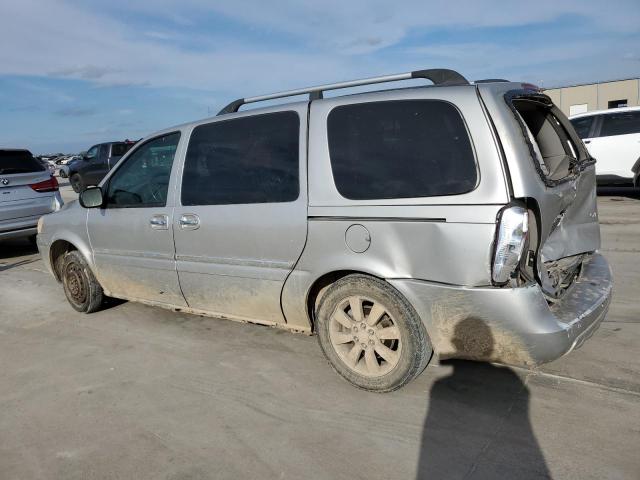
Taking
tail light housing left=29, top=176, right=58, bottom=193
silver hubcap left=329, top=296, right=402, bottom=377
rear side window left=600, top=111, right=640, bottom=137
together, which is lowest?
silver hubcap left=329, top=296, right=402, bottom=377

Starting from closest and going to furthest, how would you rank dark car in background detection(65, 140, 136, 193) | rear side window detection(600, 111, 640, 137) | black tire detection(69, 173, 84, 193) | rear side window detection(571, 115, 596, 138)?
1. rear side window detection(600, 111, 640, 137)
2. rear side window detection(571, 115, 596, 138)
3. dark car in background detection(65, 140, 136, 193)
4. black tire detection(69, 173, 84, 193)

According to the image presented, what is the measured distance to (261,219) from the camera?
355 cm

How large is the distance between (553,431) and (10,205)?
26.6 ft

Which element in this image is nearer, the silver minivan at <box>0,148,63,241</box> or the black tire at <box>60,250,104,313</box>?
the black tire at <box>60,250,104,313</box>

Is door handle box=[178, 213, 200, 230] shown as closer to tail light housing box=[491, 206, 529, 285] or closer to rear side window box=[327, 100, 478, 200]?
rear side window box=[327, 100, 478, 200]

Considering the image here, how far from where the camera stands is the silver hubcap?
3.14 metres

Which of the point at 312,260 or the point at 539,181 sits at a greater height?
the point at 539,181

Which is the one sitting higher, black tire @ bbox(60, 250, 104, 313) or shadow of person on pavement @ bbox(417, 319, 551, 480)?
black tire @ bbox(60, 250, 104, 313)

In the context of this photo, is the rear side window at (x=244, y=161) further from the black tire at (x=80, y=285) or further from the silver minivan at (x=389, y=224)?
the black tire at (x=80, y=285)

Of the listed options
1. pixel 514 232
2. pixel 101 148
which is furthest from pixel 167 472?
pixel 101 148

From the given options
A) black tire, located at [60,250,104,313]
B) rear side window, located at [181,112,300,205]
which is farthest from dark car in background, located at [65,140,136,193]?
rear side window, located at [181,112,300,205]

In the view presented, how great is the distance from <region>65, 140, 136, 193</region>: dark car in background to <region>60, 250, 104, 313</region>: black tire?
14513 mm

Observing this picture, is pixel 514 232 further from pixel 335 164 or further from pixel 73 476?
pixel 73 476

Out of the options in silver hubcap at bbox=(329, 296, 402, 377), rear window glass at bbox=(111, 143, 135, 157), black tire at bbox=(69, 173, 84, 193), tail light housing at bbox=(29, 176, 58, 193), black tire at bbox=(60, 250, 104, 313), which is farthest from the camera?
black tire at bbox=(69, 173, 84, 193)
